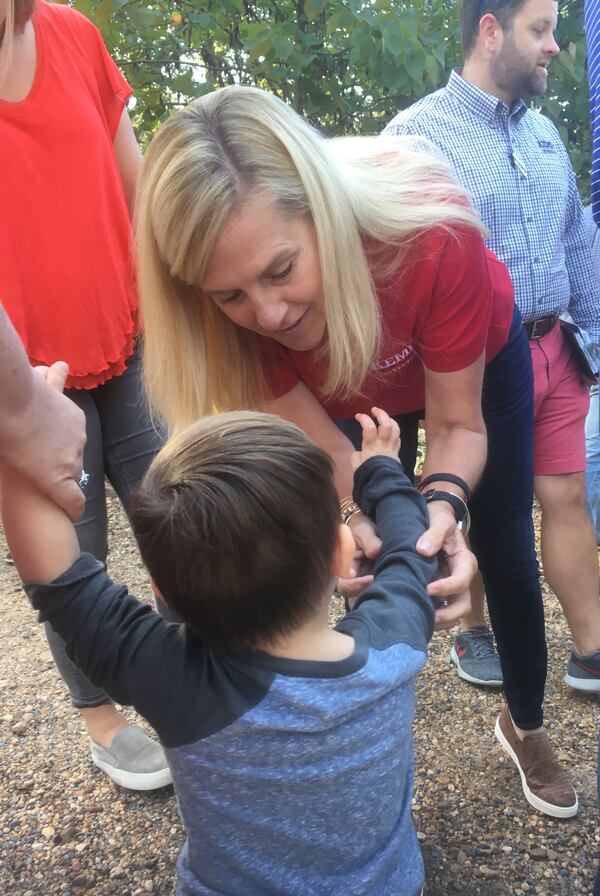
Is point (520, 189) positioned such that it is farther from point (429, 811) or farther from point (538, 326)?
point (429, 811)

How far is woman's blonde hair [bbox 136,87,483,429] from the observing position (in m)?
1.64

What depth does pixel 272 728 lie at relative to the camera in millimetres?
1168

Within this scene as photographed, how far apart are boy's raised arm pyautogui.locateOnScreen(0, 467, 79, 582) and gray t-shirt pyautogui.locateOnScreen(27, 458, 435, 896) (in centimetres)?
3

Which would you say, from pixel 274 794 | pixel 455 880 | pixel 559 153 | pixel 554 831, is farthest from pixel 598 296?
pixel 274 794

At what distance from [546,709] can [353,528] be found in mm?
1488

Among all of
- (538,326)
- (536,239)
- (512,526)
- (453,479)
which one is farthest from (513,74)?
(453,479)

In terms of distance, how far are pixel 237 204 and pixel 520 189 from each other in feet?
5.64

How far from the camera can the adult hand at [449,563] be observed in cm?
148

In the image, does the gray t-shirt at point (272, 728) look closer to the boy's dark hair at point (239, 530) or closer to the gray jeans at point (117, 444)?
the boy's dark hair at point (239, 530)

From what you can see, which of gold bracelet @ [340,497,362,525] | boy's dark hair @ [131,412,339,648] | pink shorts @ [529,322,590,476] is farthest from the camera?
pink shorts @ [529,322,590,476]

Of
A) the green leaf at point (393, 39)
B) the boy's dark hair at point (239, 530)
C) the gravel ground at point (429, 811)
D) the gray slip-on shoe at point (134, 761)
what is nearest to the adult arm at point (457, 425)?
the boy's dark hair at point (239, 530)

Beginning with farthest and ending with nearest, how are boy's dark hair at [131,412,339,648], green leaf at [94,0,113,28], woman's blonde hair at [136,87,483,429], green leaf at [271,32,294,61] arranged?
1. green leaf at [271,32,294,61]
2. green leaf at [94,0,113,28]
3. woman's blonde hair at [136,87,483,429]
4. boy's dark hair at [131,412,339,648]

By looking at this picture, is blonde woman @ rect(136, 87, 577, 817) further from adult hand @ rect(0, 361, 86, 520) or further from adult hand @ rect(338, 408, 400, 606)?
adult hand @ rect(0, 361, 86, 520)

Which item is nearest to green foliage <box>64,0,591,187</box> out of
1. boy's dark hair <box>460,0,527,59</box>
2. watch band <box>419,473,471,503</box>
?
boy's dark hair <box>460,0,527,59</box>
